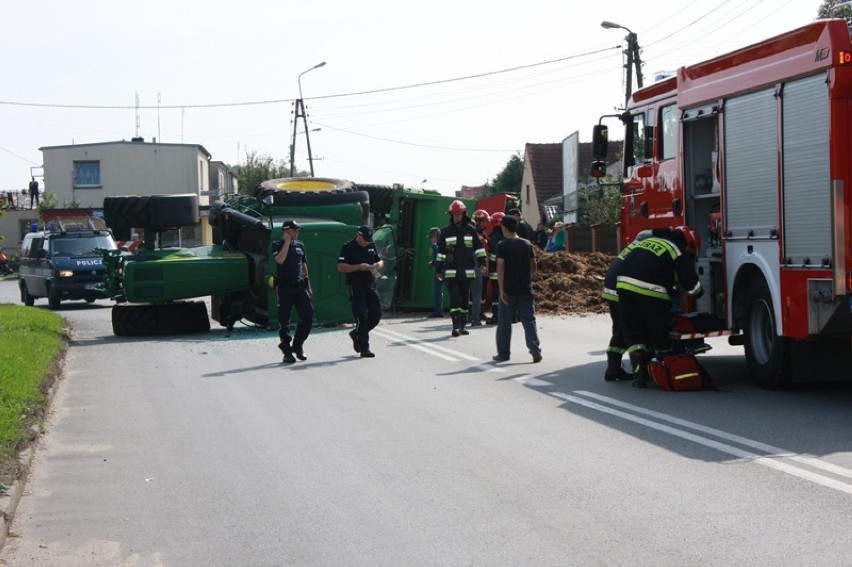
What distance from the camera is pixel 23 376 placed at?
12094 millimetres

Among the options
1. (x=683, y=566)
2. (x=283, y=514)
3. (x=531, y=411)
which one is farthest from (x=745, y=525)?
(x=531, y=411)

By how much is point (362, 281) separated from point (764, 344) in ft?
19.3

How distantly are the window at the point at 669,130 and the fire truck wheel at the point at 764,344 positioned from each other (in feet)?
8.61

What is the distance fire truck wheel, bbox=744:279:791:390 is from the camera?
10883mm

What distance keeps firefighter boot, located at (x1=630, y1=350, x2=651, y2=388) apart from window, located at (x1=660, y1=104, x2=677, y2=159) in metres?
2.84

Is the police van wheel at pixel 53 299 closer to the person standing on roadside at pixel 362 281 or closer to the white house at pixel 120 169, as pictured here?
the person standing on roadside at pixel 362 281

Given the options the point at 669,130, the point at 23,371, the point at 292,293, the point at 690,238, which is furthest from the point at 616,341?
the point at 23,371

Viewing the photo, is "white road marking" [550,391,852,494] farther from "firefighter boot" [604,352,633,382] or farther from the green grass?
the green grass

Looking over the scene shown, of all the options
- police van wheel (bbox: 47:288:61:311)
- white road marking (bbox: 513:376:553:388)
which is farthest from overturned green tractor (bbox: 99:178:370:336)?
police van wheel (bbox: 47:288:61:311)

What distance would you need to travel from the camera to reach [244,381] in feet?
43.3

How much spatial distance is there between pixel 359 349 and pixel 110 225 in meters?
7.01

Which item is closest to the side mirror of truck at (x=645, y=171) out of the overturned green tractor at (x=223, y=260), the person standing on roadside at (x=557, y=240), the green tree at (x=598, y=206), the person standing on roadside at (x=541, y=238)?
the overturned green tractor at (x=223, y=260)

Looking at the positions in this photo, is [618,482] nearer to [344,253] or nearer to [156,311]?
[344,253]

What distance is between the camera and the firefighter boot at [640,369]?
1164 centimetres
